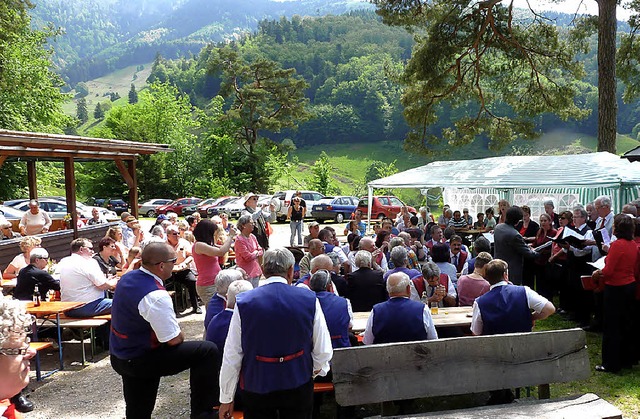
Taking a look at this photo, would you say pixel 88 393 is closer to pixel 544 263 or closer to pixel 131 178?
pixel 544 263

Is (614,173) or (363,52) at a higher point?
(363,52)

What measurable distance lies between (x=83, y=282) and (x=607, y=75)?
1351cm

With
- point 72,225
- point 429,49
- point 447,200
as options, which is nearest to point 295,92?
point 447,200

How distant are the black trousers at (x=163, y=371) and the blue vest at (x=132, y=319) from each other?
6 centimetres

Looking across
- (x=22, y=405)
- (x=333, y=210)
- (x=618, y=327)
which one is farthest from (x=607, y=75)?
(x=22, y=405)

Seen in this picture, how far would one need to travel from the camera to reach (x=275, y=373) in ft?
9.05

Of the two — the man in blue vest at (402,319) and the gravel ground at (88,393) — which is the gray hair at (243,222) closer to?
the gravel ground at (88,393)

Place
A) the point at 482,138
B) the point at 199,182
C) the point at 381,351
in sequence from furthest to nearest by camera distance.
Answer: the point at 482,138 < the point at 199,182 < the point at 381,351

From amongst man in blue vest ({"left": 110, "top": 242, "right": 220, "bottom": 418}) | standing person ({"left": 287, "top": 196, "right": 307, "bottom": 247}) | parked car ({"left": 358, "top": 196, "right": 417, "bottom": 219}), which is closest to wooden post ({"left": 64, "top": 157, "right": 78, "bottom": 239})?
standing person ({"left": 287, "top": 196, "right": 307, "bottom": 247})

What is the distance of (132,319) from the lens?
10.8 ft

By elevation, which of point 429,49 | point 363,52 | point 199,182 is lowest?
point 199,182

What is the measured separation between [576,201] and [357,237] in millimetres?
9576

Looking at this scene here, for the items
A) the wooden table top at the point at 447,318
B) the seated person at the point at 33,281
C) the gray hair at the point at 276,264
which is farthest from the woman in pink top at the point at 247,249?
the gray hair at the point at 276,264

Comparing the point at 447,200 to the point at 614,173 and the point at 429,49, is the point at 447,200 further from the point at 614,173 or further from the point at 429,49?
the point at 614,173
